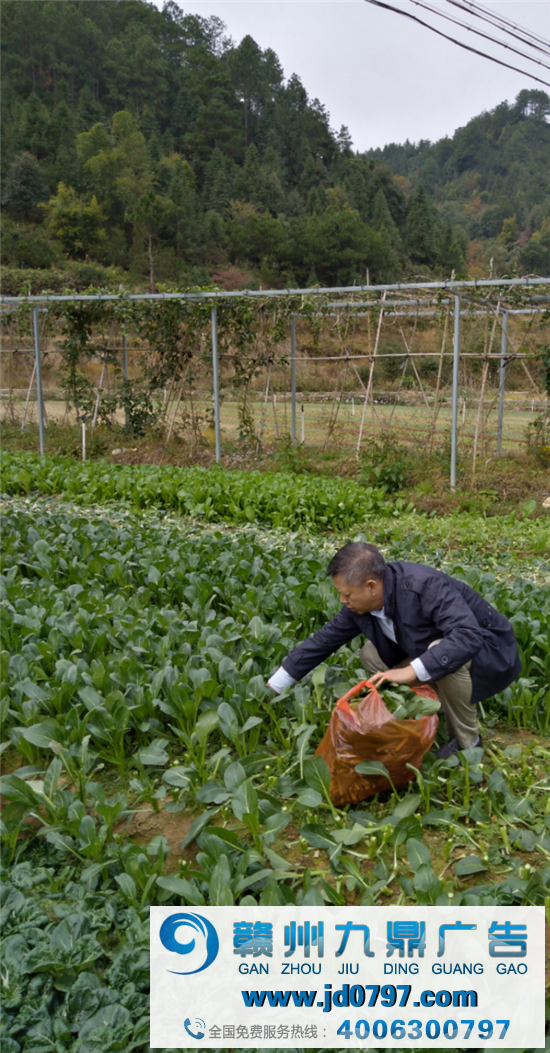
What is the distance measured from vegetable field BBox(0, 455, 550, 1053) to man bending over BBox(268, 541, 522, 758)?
210 millimetres

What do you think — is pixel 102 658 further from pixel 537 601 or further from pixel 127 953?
pixel 537 601

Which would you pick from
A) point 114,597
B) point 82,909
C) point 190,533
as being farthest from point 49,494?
point 82,909

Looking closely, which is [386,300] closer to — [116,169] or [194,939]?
[194,939]

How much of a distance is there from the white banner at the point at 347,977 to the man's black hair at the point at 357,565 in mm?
1227

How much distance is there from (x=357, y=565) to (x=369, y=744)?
0.71 metres

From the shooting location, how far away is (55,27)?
6612 cm

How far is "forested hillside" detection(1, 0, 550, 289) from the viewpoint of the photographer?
48375 millimetres

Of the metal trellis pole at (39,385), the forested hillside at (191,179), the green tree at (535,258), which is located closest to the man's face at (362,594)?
the metal trellis pole at (39,385)

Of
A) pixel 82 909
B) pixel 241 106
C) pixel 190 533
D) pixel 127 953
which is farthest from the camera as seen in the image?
pixel 241 106

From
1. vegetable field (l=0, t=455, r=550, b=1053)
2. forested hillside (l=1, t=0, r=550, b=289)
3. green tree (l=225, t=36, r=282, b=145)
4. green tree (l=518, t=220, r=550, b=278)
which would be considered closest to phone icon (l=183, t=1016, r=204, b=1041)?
vegetable field (l=0, t=455, r=550, b=1053)

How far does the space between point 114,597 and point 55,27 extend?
76.5 metres

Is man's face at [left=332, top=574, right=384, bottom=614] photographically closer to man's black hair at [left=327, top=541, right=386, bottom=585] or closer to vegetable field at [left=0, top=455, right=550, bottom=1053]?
man's black hair at [left=327, top=541, right=386, bottom=585]

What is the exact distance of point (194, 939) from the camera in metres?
2.49

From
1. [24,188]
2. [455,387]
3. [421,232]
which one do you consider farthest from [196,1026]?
[421,232]
